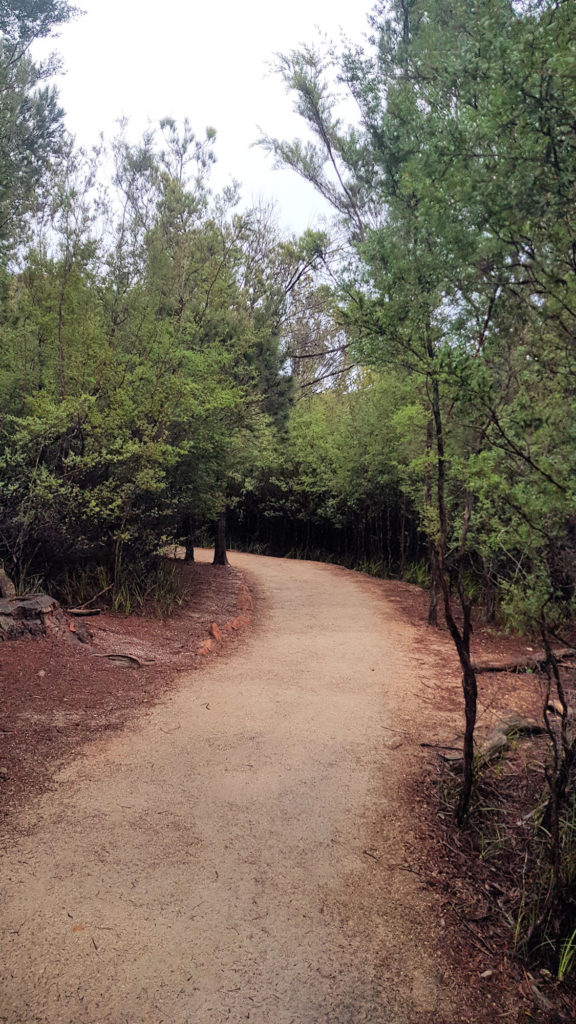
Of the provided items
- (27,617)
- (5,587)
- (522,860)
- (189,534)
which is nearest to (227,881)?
(522,860)

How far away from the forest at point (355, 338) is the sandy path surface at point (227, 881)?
0.61 metres

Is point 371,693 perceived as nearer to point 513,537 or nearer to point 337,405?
point 513,537

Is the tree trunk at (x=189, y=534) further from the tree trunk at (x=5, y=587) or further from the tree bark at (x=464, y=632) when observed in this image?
the tree bark at (x=464, y=632)

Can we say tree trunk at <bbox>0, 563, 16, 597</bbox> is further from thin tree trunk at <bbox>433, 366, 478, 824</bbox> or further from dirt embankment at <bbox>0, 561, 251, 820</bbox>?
thin tree trunk at <bbox>433, 366, 478, 824</bbox>

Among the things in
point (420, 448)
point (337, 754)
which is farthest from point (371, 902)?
point (420, 448)

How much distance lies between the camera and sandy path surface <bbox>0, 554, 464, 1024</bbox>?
205 centimetres

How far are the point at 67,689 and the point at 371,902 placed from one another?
120 inches

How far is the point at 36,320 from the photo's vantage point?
7074mm

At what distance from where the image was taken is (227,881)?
264 centimetres

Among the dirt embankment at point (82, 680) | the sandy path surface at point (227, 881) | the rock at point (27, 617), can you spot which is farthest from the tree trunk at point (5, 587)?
→ the sandy path surface at point (227, 881)

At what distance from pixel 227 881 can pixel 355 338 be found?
2.73 meters

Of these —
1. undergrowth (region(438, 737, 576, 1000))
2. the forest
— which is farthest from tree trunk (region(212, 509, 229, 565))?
undergrowth (region(438, 737, 576, 1000))

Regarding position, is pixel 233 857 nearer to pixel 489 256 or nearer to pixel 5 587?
pixel 489 256

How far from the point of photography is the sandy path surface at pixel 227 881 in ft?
6.73
